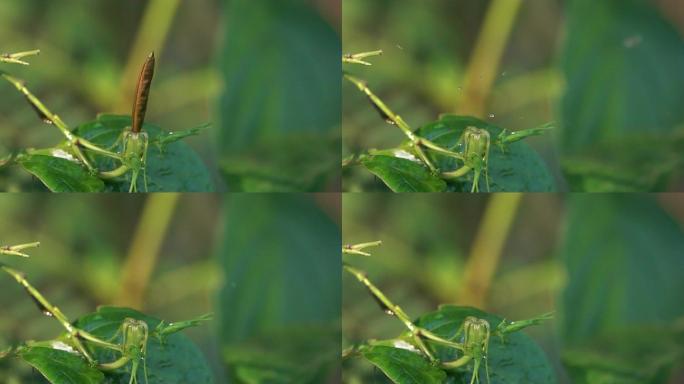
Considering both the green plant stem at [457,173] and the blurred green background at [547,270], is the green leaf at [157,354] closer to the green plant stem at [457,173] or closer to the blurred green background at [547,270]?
the blurred green background at [547,270]

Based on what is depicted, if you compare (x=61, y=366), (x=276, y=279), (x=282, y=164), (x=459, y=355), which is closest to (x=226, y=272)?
(x=276, y=279)

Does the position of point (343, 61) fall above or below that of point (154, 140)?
above

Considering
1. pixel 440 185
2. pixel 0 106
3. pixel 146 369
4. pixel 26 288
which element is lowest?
pixel 146 369

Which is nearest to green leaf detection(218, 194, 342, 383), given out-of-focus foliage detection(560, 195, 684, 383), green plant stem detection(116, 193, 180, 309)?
green plant stem detection(116, 193, 180, 309)

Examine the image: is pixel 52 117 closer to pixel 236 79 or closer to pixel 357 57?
pixel 236 79

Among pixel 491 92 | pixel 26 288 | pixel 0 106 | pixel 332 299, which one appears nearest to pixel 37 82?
pixel 0 106

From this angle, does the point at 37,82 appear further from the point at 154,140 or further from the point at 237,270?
the point at 237,270

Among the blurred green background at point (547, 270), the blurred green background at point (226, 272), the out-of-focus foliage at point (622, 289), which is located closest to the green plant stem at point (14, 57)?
the blurred green background at point (226, 272)

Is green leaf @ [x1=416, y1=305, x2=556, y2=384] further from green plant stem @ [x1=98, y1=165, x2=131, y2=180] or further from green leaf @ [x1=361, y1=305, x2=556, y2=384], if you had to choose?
green plant stem @ [x1=98, y1=165, x2=131, y2=180]
